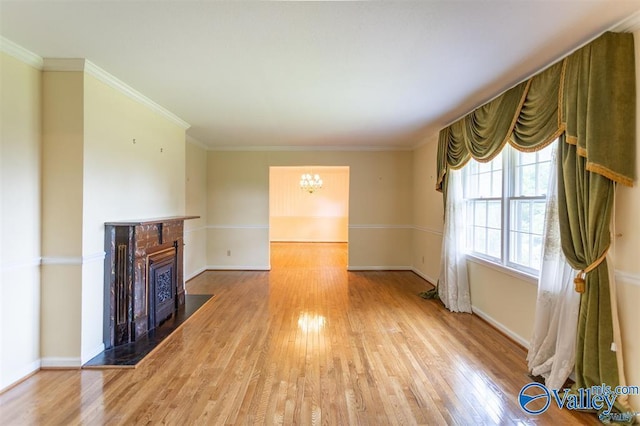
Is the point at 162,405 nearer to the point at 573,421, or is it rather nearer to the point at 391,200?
the point at 573,421

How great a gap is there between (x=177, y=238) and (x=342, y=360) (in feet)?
8.51

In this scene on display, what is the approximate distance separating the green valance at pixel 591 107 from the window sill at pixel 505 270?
1.21 m

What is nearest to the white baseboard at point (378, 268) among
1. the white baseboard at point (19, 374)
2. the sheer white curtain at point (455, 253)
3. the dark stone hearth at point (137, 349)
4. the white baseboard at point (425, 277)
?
the white baseboard at point (425, 277)

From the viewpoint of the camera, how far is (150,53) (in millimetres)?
2291

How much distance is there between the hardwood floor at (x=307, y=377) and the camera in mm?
1921

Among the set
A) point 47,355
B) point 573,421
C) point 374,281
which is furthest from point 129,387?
point 374,281

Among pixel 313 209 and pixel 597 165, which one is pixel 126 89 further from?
pixel 313 209

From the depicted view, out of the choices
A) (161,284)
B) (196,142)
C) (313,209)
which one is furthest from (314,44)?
(313,209)

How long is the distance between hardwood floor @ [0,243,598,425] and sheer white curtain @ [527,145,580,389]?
0.70ft

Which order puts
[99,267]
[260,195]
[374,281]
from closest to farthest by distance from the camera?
[99,267], [374,281], [260,195]

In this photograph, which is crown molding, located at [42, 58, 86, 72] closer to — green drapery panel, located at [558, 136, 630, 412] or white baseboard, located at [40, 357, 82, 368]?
white baseboard, located at [40, 357, 82, 368]

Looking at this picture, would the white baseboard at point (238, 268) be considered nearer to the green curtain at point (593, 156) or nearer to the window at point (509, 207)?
the window at point (509, 207)

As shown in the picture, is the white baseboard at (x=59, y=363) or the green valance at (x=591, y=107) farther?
the white baseboard at (x=59, y=363)

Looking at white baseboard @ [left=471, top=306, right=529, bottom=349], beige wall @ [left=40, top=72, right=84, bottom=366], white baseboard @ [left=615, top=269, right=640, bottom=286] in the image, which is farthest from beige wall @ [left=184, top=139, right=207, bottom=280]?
white baseboard @ [left=615, top=269, right=640, bottom=286]
